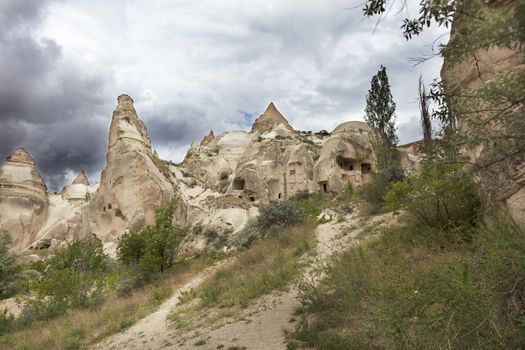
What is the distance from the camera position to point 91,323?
8.48 metres

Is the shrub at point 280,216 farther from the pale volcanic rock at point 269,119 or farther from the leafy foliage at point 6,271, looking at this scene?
the pale volcanic rock at point 269,119

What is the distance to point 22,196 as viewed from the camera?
29.5m

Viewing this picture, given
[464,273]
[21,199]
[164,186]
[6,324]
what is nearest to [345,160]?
[164,186]

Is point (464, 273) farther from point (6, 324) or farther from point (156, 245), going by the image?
point (6, 324)

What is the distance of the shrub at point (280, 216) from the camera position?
597 inches

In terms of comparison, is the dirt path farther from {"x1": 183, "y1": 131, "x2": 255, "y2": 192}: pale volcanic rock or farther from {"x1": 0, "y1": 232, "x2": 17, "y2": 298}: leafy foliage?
{"x1": 183, "y1": 131, "x2": 255, "y2": 192}: pale volcanic rock

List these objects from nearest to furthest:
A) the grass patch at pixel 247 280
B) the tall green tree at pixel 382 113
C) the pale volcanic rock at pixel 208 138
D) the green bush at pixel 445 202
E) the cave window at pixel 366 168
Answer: the green bush at pixel 445 202 → the grass patch at pixel 247 280 → the tall green tree at pixel 382 113 → the cave window at pixel 366 168 → the pale volcanic rock at pixel 208 138

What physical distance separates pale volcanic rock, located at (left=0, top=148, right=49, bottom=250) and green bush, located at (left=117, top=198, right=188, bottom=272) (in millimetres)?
18101

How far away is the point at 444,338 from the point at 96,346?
6673mm

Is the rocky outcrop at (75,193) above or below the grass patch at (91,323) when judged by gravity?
above

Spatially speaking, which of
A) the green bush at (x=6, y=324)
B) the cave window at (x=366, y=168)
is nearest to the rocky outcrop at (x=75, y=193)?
the cave window at (x=366, y=168)

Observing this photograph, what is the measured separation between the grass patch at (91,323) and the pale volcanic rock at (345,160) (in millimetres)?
17001

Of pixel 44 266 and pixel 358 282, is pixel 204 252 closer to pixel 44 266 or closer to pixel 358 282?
pixel 44 266

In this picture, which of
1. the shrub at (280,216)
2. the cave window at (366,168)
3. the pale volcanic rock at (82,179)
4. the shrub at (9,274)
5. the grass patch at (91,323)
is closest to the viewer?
the grass patch at (91,323)
